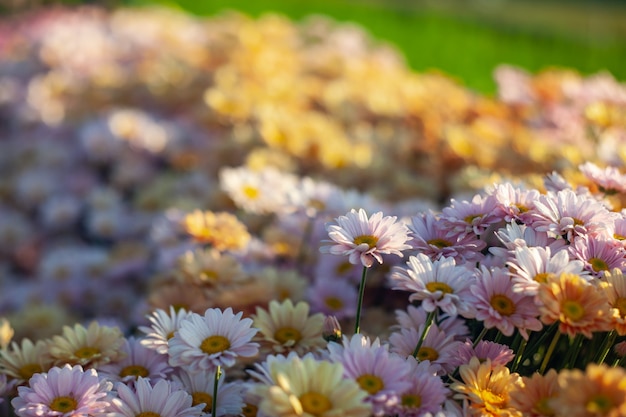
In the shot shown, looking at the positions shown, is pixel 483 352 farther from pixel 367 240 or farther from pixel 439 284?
pixel 367 240

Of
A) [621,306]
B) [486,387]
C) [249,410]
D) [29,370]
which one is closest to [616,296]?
[621,306]

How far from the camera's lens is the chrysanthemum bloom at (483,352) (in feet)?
3.84

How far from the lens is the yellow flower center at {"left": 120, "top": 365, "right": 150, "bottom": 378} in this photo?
1344 millimetres

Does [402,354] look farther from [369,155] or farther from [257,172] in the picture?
[369,155]

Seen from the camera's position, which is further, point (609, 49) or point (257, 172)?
point (609, 49)

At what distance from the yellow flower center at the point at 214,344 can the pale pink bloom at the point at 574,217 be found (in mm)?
548

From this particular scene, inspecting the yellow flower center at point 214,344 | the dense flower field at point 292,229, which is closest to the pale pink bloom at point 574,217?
the dense flower field at point 292,229

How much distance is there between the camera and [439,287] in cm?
116

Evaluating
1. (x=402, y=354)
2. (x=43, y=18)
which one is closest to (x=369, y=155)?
(x=402, y=354)

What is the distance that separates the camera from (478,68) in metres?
5.91

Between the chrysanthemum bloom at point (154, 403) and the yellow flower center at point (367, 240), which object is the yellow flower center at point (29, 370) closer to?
the chrysanthemum bloom at point (154, 403)

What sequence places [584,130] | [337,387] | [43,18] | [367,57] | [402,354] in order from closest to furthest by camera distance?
1. [337,387]
2. [402,354]
3. [584,130]
4. [367,57]
5. [43,18]

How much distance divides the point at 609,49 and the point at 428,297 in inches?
236

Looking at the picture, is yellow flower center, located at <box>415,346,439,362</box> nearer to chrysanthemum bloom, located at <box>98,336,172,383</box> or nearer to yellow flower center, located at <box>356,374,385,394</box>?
yellow flower center, located at <box>356,374,385,394</box>
